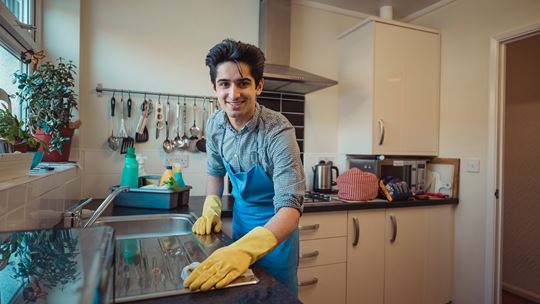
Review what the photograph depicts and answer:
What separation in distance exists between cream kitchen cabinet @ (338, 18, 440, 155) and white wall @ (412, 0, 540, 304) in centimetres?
9

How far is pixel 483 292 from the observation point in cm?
197

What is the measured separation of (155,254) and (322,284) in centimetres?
114

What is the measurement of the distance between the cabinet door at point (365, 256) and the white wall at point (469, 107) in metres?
0.65

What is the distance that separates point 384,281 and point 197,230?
1401mm

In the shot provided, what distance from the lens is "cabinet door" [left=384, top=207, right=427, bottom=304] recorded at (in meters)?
1.93

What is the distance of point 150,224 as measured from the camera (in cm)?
131

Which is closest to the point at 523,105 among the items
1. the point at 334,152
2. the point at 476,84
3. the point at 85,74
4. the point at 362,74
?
the point at 476,84

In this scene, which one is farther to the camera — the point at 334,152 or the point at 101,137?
the point at 334,152

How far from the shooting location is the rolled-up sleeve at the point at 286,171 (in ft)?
2.98

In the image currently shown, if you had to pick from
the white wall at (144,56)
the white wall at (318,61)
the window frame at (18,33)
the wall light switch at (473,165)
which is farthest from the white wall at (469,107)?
the window frame at (18,33)

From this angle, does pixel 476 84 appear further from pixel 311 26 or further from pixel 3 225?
pixel 3 225

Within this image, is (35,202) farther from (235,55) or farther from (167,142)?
(167,142)

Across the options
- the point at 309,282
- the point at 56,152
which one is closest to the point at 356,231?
the point at 309,282

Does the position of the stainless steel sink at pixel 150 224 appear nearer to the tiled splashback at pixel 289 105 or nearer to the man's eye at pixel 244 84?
the man's eye at pixel 244 84
